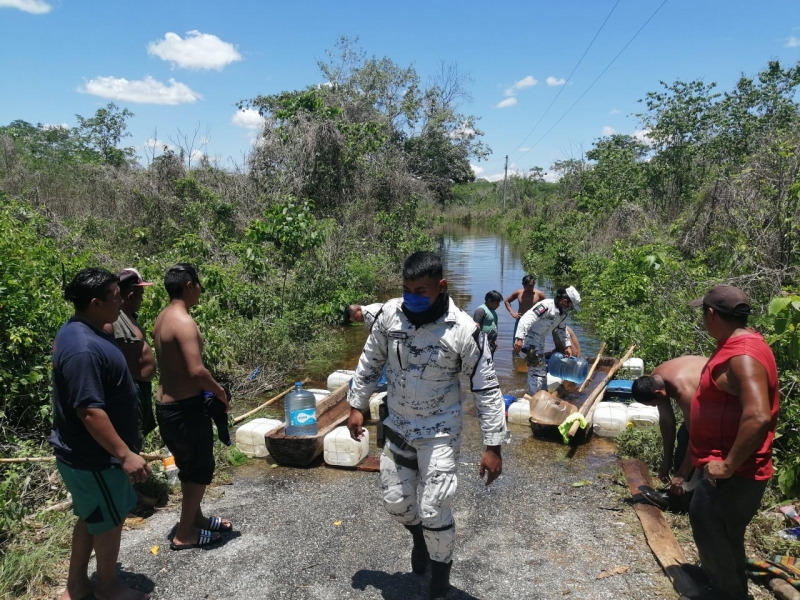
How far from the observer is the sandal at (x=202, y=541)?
13.3ft

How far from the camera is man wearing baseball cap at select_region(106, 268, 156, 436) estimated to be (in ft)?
13.8

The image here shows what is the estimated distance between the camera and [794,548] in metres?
3.94

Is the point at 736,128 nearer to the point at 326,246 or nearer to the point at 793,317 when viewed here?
the point at 326,246

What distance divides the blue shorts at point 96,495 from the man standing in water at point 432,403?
1532 mm

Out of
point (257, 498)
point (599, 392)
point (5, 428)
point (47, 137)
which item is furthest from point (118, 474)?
point (47, 137)

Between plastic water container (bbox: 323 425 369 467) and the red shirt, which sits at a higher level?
the red shirt

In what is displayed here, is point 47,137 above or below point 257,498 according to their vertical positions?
above

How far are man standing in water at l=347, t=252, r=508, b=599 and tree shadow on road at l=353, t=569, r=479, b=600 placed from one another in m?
0.16

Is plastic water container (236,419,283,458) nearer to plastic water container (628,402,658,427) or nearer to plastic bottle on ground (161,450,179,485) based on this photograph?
plastic bottle on ground (161,450,179,485)

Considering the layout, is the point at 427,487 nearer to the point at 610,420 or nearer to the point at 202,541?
the point at 202,541

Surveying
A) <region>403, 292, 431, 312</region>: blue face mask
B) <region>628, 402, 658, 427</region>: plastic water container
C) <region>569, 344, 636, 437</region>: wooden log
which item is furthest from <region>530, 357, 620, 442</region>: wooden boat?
<region>403, 292, 431, 312</region>: blue face mask

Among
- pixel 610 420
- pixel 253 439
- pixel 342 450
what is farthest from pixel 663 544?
pixel 253 439

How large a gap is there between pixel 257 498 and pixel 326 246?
374 inches

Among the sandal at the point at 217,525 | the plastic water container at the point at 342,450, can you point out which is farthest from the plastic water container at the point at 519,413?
the sandal at the point at 217,525
